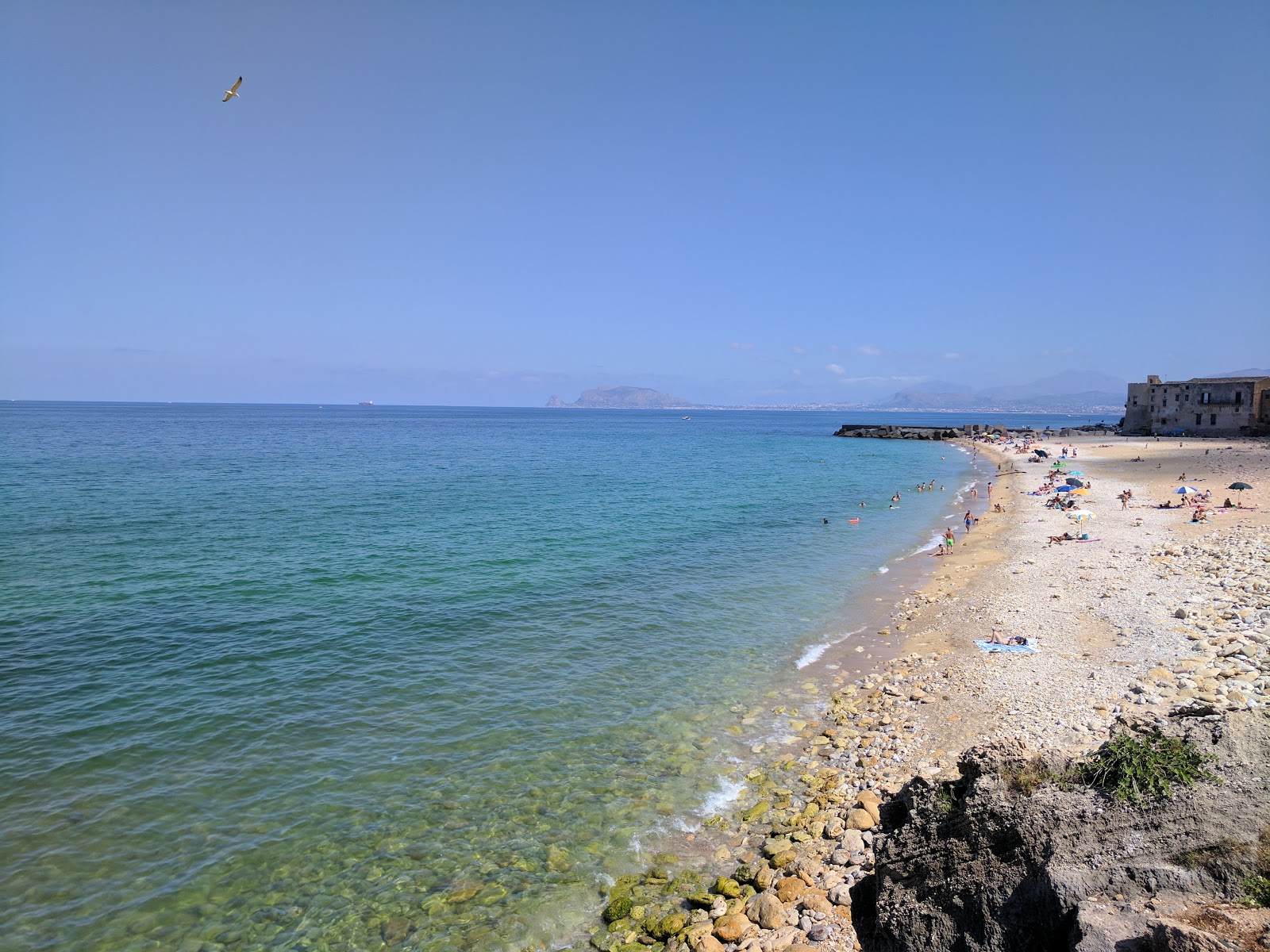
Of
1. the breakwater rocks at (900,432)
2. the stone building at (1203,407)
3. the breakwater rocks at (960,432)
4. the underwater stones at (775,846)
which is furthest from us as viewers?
the breakwater rocks at (900,432)

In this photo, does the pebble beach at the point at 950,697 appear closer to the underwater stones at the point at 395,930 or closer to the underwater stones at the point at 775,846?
the underwater stones at the point at 775,846

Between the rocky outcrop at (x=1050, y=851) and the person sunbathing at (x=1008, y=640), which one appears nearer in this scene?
the rocky outcrop at (x=1050, y=851)

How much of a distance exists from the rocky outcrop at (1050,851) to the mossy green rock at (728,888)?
213cm

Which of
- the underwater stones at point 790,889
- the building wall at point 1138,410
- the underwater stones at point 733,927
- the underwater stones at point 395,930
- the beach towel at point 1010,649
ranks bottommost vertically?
the underwater stones at point 395,930

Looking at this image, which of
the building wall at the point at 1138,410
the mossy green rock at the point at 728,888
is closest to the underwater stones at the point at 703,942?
the mossy green rock at the point at 728,888

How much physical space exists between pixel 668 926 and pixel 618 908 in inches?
35.1

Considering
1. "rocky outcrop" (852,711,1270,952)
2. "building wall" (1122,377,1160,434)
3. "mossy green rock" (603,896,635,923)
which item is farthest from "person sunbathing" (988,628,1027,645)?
"building wall" (1122,377,1160,434)

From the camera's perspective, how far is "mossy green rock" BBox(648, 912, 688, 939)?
9.07 m

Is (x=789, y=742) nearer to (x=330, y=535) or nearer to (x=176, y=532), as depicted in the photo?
(x=330, y=535)

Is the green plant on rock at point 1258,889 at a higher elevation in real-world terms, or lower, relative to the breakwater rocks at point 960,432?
lower

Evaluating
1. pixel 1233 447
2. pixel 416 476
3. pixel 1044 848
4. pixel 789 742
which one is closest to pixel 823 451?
pixel 1233 447

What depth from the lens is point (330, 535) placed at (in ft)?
112

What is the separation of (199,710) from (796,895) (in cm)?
1405

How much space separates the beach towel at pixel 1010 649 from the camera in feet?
58.2
